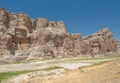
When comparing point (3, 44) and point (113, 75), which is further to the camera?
point (3, 44)

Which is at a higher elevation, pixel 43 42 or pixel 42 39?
pixel 42 39

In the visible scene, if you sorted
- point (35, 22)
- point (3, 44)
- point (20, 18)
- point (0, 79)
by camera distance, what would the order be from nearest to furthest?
1. point (0, 79)
2. point (3, 44)
3. point (20, 18)
4. point (35, 22)

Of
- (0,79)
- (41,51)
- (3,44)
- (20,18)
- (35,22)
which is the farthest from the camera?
(35,22)

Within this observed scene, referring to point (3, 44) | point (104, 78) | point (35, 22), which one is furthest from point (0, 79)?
point (35, 22)

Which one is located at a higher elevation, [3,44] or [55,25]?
[55,25]

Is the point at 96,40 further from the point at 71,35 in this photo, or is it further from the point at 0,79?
the point at 0,79

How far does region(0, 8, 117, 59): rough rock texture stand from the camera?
59.7 metres

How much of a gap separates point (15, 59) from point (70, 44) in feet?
70.8

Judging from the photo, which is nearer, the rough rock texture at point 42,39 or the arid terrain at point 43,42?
the arid terrain at point 43,42

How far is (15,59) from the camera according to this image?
185 ft

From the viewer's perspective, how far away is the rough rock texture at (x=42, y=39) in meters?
59.7

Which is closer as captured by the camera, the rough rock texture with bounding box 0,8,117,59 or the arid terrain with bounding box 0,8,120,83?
the arid terrain with bounding box 0,8,120,83

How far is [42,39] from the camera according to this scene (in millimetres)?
66750

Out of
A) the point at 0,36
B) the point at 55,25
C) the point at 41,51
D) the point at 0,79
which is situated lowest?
the point at 0,79
